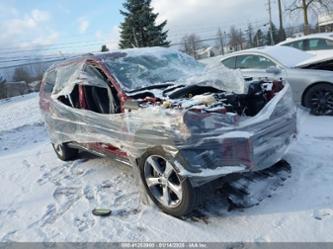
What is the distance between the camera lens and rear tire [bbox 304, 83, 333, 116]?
7.19 meters

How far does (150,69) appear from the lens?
219 inches

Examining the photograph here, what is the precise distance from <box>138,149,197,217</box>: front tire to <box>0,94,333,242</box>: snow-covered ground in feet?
0.46

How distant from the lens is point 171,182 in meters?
4.17

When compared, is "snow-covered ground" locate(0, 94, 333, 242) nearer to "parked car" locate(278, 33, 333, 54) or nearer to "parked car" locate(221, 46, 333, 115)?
"parked car" locate(221, 46, 333, 115)

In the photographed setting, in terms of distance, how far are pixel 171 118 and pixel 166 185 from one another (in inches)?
29.7

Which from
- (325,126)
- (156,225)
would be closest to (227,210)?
(156,225)

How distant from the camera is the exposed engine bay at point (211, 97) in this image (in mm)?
4148

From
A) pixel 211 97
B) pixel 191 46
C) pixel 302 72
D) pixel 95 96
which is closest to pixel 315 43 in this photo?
pixel 302 72

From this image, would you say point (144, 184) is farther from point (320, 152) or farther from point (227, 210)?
point (320, 152)

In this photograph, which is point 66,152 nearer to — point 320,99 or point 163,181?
point 163,181

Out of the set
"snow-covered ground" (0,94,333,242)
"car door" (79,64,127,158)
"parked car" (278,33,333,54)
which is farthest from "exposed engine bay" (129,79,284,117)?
"parked car" (278,33,333,54)

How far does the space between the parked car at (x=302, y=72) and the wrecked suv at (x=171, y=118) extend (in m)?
2.23

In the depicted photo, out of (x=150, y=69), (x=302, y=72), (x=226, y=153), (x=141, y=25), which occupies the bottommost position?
(x=226, y=153)

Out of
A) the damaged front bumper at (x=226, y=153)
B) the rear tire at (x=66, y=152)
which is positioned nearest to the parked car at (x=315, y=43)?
the rear tire at (x=66, y=152)
